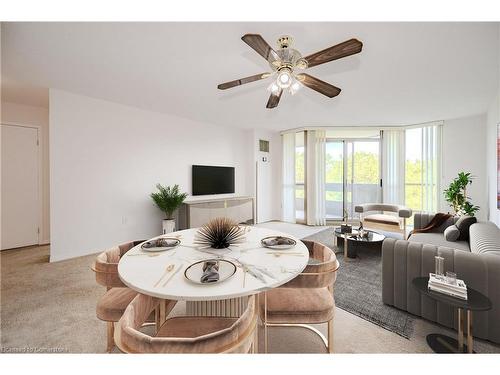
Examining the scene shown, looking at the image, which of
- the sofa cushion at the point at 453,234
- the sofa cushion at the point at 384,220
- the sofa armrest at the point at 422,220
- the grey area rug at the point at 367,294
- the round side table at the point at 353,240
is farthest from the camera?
the sofa cushion at the point at 384,220

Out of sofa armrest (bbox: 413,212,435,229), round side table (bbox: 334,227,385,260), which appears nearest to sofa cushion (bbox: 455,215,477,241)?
sofa armrest (bbox: 413,212,435,229)

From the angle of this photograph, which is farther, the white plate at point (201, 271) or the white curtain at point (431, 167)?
the white curtain at point (431, 167)

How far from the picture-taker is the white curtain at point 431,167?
475 centimetres

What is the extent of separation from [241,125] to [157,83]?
8.57 feet

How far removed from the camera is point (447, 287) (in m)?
1.42

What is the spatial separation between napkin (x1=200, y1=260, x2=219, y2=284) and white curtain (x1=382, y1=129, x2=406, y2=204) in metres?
5.44

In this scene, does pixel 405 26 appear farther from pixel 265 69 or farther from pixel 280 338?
pixel 280 338

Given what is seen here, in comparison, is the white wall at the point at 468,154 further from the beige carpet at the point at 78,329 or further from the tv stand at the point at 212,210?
the tv stand at the point at 212,210

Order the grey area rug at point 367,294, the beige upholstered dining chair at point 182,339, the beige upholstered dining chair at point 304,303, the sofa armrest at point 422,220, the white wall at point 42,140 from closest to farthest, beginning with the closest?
1. the beige upholstered dining chair at point 182,339
2. the beige upholstered dining chair at point 304,303
3. the grey area rug at point 367,294
4. the sofa armrest at point 422,220
5. the white wall at point 42,140

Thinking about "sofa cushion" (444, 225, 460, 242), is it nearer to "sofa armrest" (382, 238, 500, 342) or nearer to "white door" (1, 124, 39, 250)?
"sofa armrest" (382, 238, 500, 342)

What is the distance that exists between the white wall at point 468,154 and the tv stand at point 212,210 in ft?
14.3

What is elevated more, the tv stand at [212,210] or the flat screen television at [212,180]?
the flat screen television at [212,180]

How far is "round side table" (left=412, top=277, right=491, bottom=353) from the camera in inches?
51.6

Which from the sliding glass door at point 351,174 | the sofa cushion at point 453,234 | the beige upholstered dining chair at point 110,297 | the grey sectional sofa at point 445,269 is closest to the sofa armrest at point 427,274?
the grey sectional sofa at point 445,269
